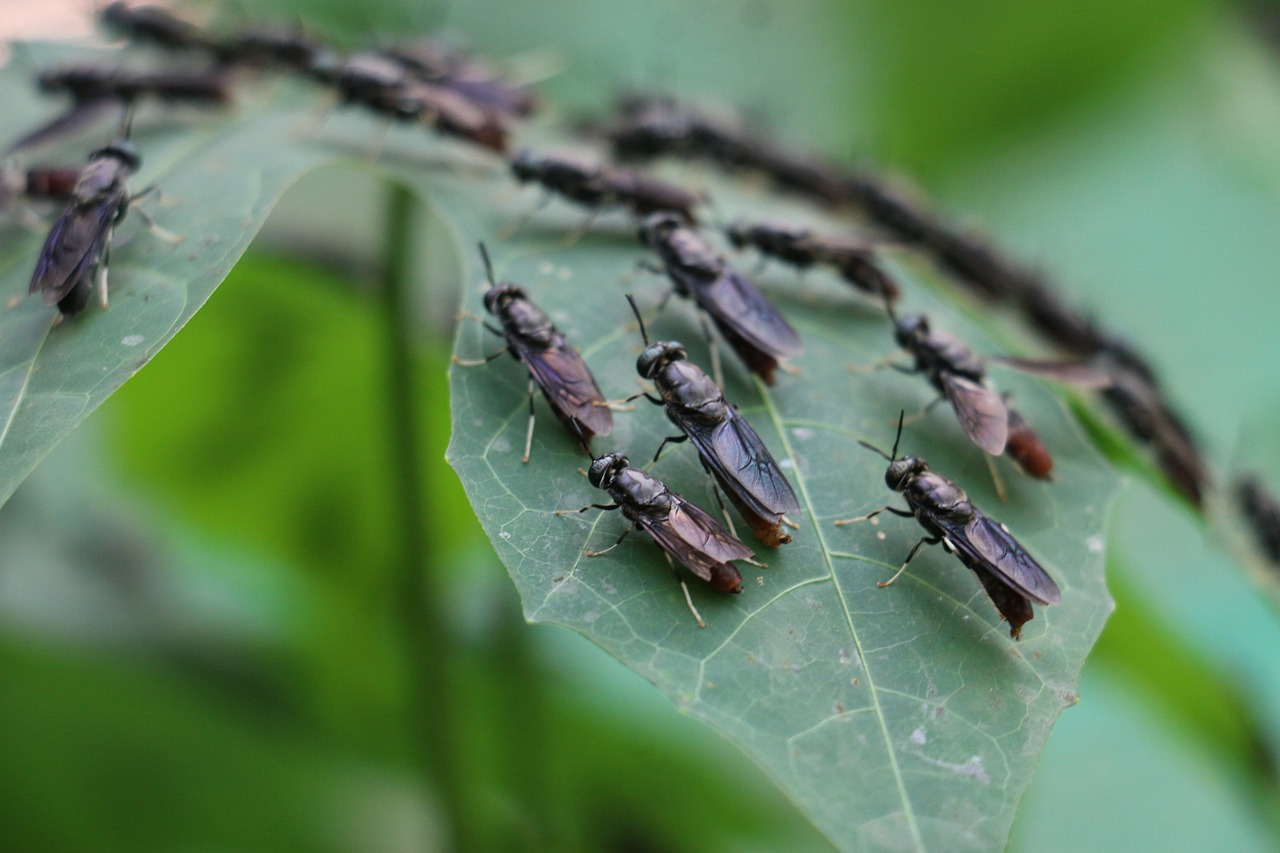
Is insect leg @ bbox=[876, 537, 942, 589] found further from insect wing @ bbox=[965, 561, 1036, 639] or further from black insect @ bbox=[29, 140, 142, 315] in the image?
black insect @ bbox=[29, 140, 142, 315]

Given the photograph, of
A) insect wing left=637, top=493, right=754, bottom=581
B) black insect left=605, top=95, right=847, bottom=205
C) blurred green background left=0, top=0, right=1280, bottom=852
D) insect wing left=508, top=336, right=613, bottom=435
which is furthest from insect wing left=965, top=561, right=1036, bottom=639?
black insect left=605, top=95, right=847, bottom=205

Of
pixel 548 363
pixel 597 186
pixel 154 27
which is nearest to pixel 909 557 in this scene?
pixel 548 363

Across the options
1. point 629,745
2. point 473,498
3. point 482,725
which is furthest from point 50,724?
point 473,498

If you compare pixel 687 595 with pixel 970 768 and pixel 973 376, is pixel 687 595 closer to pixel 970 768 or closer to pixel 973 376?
pixel 970 768

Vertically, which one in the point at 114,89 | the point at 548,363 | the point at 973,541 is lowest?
the point at 114,89

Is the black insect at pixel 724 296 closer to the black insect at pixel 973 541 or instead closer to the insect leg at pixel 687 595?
the black insect at pixel 973 541

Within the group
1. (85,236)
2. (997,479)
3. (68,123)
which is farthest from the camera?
(68,123)

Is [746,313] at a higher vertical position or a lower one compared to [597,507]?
higher

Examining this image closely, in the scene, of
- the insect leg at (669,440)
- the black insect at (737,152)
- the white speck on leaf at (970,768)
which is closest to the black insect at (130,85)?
the black insect at (737,152)
